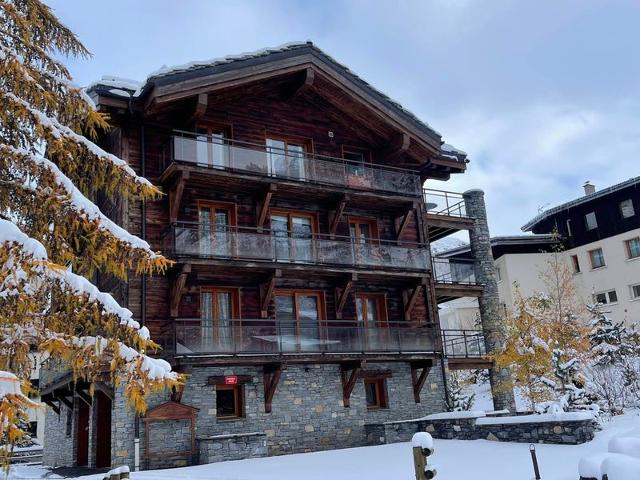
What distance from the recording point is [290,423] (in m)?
17.4

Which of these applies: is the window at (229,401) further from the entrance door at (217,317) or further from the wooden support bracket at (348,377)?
the wooden support bracket at (348,377)

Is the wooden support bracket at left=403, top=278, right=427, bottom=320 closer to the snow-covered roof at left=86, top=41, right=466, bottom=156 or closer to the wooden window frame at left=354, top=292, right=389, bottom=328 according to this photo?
the wooden window frame at left=354, top=292, right=389, bottom=328

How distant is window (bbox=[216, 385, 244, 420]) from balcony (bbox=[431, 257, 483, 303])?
27.1ft

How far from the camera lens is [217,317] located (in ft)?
58.2

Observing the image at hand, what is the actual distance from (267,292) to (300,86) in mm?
6864

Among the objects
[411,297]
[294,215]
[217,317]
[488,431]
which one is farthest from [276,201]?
[488,431]

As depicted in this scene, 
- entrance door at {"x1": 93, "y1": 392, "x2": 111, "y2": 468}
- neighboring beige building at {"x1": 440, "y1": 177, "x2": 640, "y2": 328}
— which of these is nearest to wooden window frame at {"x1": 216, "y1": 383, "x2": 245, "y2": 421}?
entrance door at {"x1": 93, "y1": 392, "x2": 111, "y2": 468}

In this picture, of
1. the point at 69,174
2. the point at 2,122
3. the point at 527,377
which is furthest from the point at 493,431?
the point at 2,122

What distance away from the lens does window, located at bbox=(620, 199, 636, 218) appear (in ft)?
109

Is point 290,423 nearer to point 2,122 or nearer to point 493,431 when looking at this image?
point 493,431

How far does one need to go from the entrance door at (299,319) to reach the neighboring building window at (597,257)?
2172cm

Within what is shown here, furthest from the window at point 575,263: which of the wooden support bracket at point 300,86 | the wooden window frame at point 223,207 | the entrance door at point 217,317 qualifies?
the entrance door at point 217,317

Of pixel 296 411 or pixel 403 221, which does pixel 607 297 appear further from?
pixel 296 411

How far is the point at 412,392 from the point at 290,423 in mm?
4515
